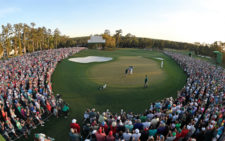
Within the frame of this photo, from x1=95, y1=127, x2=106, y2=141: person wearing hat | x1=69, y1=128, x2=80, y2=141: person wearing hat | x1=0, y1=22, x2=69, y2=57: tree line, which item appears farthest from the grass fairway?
x1=0, y1=22, x2=69, y2=57: tree line

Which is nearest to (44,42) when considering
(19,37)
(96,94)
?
(19,37)

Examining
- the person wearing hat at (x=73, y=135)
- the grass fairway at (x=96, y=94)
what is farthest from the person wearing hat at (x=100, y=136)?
the grass fairway at (x=96, y=94)

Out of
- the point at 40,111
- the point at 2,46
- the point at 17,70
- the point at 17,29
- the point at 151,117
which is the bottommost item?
the point at 40,111

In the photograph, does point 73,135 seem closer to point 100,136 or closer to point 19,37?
point 100,136

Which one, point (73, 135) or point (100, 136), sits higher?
point (100, 136)

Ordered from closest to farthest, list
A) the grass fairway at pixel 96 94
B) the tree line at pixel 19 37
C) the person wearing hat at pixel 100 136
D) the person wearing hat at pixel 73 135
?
the person wearing hat at pixel 100 136 → the person wearing hat at pixel 73 135 → the grass fairway at pixel 96 94 → the tree line at pixel 19 37

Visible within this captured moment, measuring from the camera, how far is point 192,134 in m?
8.85

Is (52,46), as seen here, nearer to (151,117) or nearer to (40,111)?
(40,111)

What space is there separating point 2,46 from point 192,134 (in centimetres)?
7371

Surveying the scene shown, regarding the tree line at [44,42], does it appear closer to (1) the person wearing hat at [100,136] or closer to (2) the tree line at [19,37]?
(2) the tree line at [19,37]

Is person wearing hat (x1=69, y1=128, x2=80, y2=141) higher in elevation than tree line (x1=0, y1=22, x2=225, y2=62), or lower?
lower

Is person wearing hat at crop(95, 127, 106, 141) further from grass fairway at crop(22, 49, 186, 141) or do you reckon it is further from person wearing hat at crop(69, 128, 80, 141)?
grass fairway at crop(22, 49, 186, 141)

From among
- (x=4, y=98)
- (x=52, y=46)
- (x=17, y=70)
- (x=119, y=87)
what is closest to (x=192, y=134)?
(x=119, y=87)

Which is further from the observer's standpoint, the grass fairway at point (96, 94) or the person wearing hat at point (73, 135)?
the grass fairway at point (96, 94)
